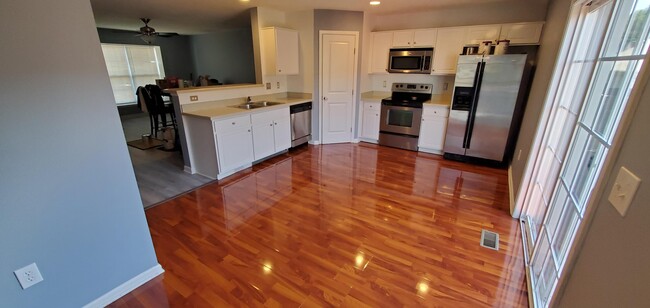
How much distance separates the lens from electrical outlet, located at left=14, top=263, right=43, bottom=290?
4.46 ft

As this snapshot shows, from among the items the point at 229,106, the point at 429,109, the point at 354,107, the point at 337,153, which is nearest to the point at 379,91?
the point at 354,107

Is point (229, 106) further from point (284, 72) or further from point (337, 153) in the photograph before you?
point (337, 153)

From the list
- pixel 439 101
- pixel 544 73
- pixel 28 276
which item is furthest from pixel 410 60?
pixel 28 276

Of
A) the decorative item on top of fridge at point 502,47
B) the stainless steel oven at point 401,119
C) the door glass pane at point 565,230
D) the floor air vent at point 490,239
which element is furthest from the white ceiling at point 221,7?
the door glass pane at point 565,230

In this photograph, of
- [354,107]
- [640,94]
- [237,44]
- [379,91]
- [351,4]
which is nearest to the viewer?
[640,94]

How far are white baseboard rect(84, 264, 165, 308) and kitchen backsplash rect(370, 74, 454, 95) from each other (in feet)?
15.2

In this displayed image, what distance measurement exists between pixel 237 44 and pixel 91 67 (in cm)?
652

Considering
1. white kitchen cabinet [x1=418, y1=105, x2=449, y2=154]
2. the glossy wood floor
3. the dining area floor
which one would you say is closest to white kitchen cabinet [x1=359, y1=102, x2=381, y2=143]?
white kitchen cabinet [x1=418, y1=105, x2=449, y2=154]

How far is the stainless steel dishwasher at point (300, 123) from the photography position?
178 inches

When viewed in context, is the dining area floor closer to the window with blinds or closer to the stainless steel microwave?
the stainless steel microwave

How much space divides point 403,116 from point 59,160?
426cm

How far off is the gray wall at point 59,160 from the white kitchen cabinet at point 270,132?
2.22m

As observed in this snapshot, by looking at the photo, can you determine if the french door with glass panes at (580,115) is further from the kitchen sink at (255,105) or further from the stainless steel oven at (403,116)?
the kitchen sink at (255,105)

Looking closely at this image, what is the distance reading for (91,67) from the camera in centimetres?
144
